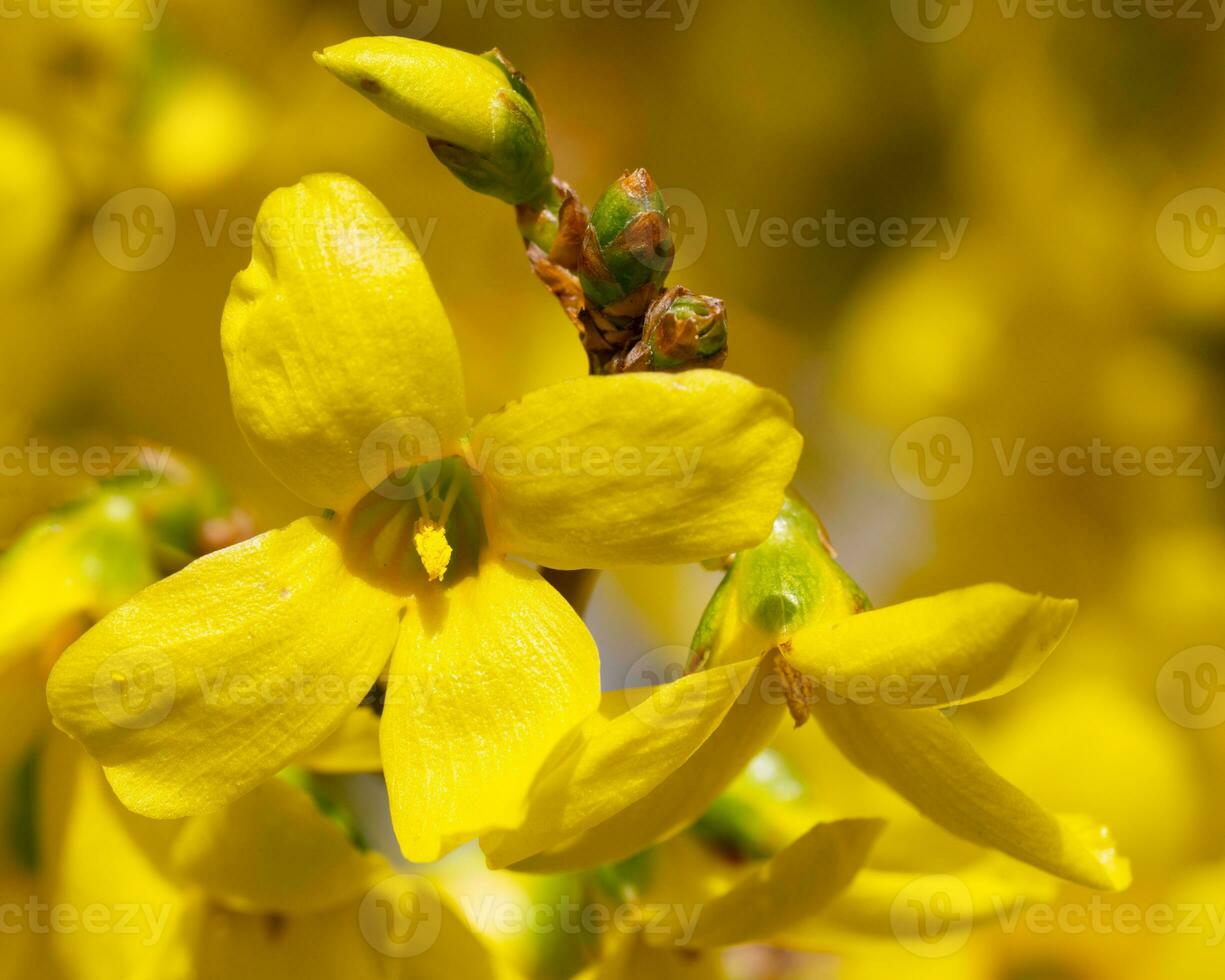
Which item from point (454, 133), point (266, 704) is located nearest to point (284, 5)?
point (454, 133)

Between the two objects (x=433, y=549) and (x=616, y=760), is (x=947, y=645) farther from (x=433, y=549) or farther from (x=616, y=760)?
(x=433, y=549)

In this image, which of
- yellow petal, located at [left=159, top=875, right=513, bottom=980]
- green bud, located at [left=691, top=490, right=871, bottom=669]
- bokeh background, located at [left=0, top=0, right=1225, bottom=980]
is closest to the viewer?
green bud, located at [left=691, top=490, right=871, bottom=669]

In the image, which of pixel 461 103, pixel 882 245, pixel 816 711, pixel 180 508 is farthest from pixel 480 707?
pixel 882 245

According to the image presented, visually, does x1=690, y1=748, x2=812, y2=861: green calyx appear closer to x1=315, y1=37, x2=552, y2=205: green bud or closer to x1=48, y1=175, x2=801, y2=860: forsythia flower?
x1=48, y1=175, x2=801, y2=860: forsythia flower

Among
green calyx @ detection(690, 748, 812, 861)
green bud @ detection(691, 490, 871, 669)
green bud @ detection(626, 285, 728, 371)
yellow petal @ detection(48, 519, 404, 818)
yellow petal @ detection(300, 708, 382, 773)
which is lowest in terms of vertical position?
green calyx @ detection(690, 748, 812, 861)

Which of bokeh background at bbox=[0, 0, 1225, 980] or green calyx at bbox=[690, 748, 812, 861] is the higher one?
bokeh background at bbox=[0, 0, 1225, 980]

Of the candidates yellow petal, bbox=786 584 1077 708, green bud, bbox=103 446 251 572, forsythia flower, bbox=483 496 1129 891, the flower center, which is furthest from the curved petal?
green bud, bbox=103 446 251 572

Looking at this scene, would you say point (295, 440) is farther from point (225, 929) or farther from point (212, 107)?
point (212, 107)

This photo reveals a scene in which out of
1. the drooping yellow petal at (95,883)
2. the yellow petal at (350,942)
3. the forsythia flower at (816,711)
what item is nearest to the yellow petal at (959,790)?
the forsythia flower at (816,711)
